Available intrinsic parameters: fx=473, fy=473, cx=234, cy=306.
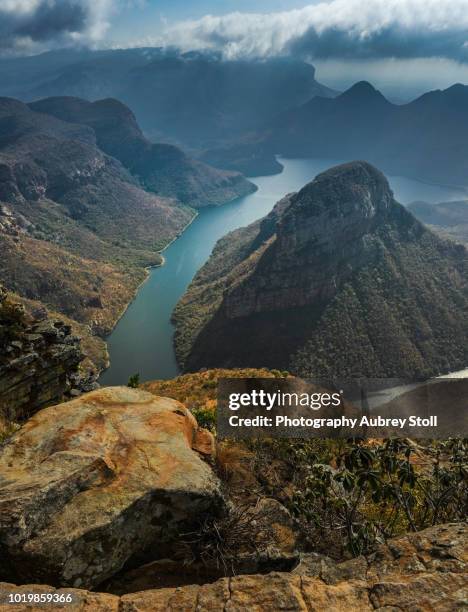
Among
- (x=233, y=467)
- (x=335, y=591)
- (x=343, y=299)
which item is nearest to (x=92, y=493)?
(x=335, y=591)

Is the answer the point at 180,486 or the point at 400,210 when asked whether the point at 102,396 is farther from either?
the point at 400,210

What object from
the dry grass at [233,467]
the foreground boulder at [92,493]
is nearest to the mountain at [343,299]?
the dry grass at [233,467]

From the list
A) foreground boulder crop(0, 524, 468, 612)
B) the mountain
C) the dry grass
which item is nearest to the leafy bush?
the dry grass

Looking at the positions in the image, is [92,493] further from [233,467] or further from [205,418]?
[205,418]

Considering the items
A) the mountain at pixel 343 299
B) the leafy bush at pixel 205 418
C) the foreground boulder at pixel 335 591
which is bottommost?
the foreground boulder at pixel 335 591

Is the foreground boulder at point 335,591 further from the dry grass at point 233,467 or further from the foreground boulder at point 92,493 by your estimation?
the dry grass at point 233,467

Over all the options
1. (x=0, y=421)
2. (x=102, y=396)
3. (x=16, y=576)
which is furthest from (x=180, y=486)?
(x=0, y=421)
